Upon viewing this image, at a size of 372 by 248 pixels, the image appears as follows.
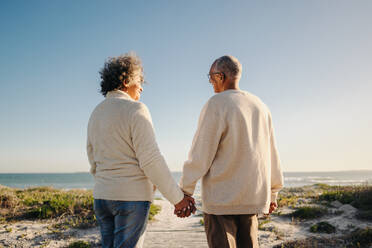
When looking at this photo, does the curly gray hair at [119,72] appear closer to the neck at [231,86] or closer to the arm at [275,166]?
the neck at [231,86]

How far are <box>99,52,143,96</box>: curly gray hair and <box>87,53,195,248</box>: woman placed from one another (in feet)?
0.63

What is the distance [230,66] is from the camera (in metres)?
2.59

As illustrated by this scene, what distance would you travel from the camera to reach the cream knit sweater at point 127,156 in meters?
2.10

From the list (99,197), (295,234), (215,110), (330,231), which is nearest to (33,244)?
(99,197)

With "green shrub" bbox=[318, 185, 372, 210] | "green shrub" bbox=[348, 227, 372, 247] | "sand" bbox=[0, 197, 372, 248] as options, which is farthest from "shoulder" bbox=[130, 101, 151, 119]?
"green shrub" bbox=[318, 185, 372, 210]

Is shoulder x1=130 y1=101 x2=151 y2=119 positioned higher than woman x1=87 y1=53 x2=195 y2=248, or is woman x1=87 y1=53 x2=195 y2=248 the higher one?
shoulder x1=130 y1=101 x2=151 y2=119

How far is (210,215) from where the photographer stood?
236cm

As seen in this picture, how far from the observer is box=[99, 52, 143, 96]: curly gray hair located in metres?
2.46

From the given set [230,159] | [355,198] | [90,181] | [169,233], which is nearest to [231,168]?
[230,159]

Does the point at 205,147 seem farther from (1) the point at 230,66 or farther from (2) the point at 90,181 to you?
(2) the point at 90,181

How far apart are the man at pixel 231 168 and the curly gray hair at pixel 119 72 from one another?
0.74 m

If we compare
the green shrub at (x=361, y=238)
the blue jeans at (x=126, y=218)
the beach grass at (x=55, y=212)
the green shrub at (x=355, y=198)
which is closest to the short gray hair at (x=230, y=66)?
the blue jeans at (x=126, y=218)

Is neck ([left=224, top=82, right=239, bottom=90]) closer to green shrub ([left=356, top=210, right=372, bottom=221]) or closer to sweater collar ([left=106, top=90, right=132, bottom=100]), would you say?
sweater collar ([left=106, top=90, right=132, bottom=100])

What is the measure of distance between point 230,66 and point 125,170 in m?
1.37
